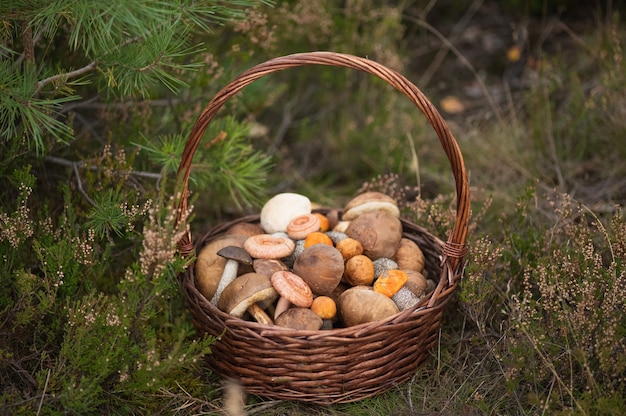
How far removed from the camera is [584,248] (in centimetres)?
213

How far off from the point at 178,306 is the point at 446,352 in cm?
105

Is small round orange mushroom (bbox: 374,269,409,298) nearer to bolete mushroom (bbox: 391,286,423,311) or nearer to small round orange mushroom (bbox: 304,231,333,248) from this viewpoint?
bolete mushroom (bbox: 391,286,423,311)

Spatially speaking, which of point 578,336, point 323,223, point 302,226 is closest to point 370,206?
point 323,223

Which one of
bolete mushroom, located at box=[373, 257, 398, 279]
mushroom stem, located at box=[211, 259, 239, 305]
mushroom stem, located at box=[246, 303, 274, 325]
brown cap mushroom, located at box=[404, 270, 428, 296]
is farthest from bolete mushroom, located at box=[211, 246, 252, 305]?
brown cap mushroom, located at box=[404, 270, 428, 296]

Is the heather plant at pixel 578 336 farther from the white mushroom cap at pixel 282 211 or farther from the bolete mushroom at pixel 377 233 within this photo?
the white mushroom cap at pixel 282 211

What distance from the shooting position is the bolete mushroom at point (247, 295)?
205 centimetres

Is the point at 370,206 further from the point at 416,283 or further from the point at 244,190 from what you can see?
the point at 244,190

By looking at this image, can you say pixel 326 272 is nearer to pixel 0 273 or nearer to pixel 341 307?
pixel 341 307

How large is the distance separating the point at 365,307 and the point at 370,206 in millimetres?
560

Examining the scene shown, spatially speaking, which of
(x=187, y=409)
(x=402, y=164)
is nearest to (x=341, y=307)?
(x=187, y=409)

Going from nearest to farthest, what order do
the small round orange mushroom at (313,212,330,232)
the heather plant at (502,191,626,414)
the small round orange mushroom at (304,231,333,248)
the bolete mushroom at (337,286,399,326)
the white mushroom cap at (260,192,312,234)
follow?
the heather plant at (502,191,626,414)
the bolete mushroom at (337,286,399,326)
the small round orange mushroom at (304,231,333,248)
the white mushroom cap at (260,192,312,234)
the small round orange mushroom at (313,212,330,232)

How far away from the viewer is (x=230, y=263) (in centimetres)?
223

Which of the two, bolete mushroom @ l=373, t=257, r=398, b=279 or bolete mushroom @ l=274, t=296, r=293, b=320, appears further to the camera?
bolete mushroom @ l=373, t=257, r=398, b=279

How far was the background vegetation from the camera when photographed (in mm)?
1923
